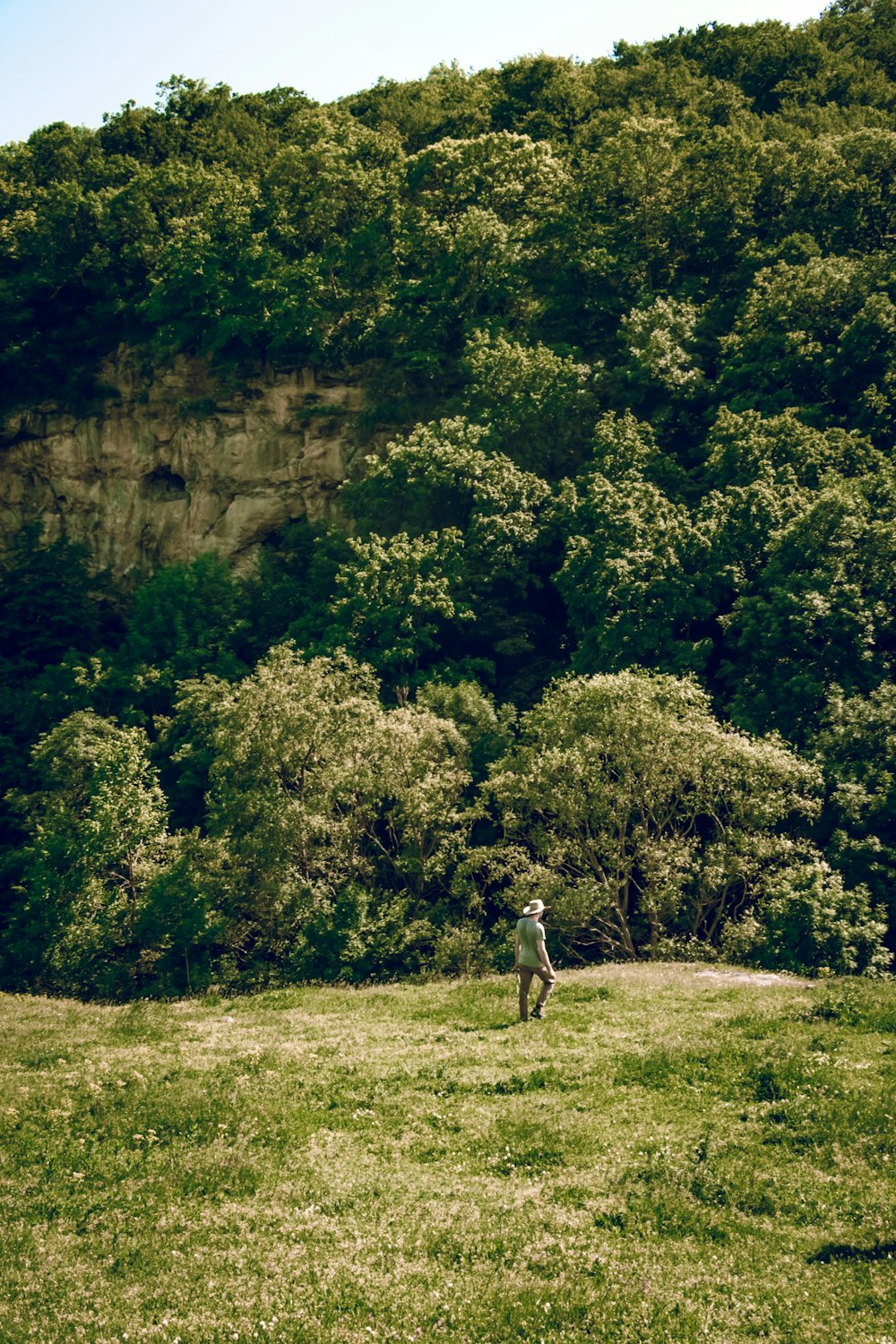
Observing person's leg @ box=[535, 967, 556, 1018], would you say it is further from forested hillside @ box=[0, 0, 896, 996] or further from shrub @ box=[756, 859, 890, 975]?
forested hillside @ box=[0, 0, 896, 996]

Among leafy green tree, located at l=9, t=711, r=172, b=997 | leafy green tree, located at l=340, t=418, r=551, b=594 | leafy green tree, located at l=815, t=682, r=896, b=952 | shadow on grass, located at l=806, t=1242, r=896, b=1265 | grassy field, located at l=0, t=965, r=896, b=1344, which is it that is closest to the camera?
grassy field, located at l=0, t=965, r=896, b=1344

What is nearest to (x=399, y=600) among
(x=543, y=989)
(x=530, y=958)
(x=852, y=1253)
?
(x=543, y=989)

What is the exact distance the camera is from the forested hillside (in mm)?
33312

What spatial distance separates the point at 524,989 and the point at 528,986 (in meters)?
0.16

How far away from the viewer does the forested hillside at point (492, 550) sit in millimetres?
33312

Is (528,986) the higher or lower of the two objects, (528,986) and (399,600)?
the lower

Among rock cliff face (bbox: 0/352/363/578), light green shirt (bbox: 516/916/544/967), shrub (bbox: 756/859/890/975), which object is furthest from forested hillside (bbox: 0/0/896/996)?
light green shirt (bbox: 516/916/544/967)

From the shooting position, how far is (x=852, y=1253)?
9.97m

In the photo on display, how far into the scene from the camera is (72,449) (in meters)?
71.2

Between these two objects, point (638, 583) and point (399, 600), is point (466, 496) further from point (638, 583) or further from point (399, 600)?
point (638, 583)

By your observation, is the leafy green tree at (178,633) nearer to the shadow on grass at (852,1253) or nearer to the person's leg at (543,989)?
the person's leg at (543,989)

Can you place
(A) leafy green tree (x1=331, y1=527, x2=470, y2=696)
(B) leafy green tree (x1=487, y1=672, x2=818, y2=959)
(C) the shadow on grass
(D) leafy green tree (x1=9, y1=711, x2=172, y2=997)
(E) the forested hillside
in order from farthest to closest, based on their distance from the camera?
1. (A) leafy green tree (x1=331, y1=527, x2=470, y2=696)
2. (D) leafy green tree (x1=9, y1=711, x2=172, y2=997)
3. (E) the forested hillside
4. (B) leafy green tree (x1=487, y1=672, x2=818, y2=959)
5. (C) the shadow on grass

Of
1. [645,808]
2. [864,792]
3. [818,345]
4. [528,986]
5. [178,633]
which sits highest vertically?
[818,345]

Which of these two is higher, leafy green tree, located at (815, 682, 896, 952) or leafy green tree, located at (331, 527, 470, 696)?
leafy green tree, located at (331, 527, 470, 696)
